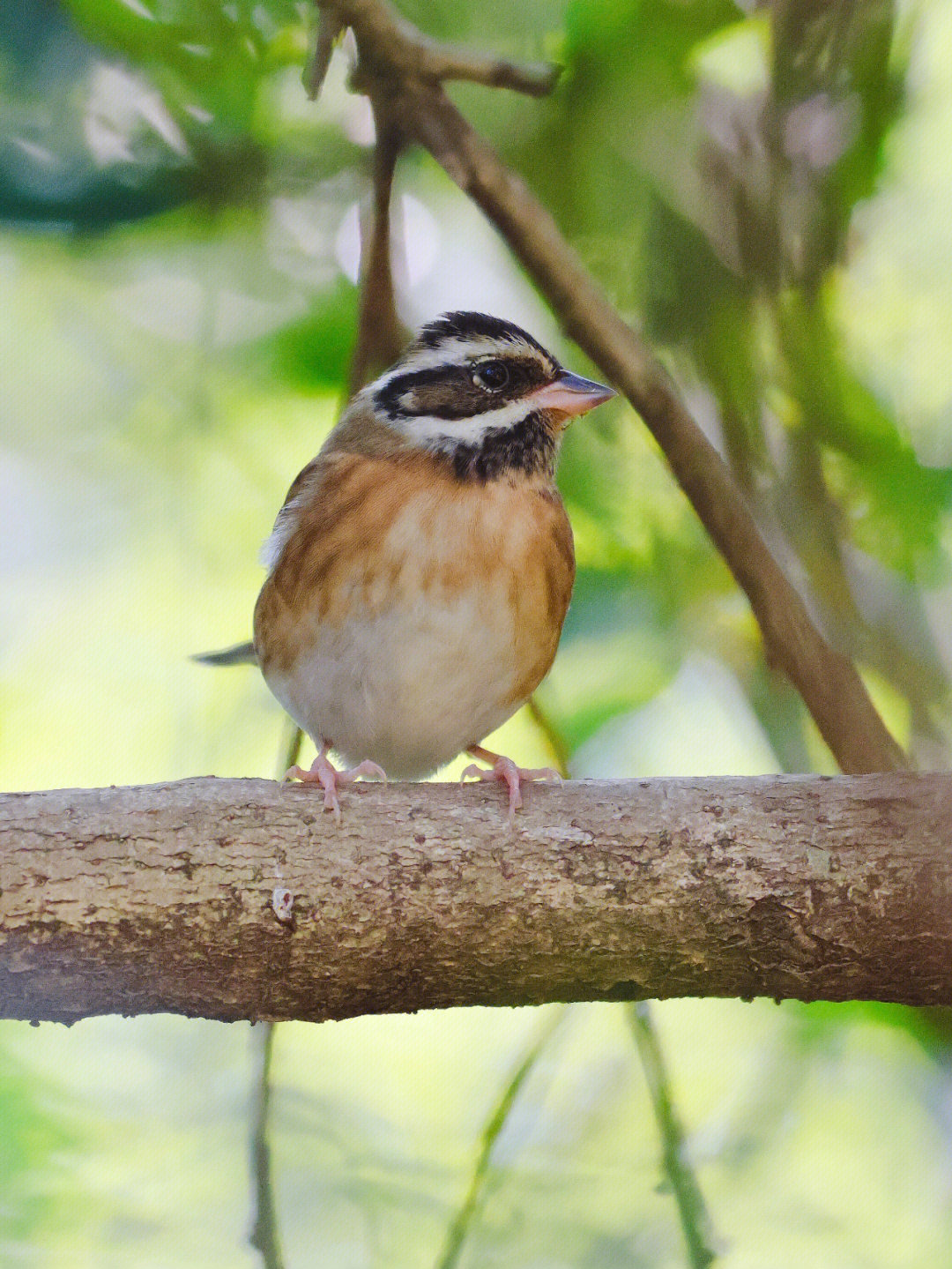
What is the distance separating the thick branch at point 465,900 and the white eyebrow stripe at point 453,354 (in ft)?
4.75

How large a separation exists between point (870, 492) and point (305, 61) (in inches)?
83.3

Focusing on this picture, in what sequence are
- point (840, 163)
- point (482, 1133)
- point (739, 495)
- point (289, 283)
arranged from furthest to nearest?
point (289, 283), point (482, 1133), point (840, 163), point (739, 495)

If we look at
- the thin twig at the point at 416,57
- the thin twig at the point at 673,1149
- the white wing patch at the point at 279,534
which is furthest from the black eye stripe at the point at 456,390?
the thin twig at the point at 673,1149

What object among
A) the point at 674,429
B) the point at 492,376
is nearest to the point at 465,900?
the point at 674,429

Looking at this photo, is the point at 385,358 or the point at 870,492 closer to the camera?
the point at 870,492

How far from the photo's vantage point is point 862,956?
2695 millimetres

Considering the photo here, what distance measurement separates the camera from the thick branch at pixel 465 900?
2637 millimetres

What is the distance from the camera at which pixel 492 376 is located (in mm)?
3711

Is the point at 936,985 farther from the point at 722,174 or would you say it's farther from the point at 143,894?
the point at 722,174

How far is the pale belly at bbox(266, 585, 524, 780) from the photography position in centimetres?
336

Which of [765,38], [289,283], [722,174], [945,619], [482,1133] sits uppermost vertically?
[765,38]

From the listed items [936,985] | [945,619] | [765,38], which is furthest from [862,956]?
[765,38]

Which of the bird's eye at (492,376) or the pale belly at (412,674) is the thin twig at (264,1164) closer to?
the pale belly at (412,674)

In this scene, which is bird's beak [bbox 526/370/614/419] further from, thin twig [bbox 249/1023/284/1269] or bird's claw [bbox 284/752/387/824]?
thin twig [bbox 249/1023/284/1269]
